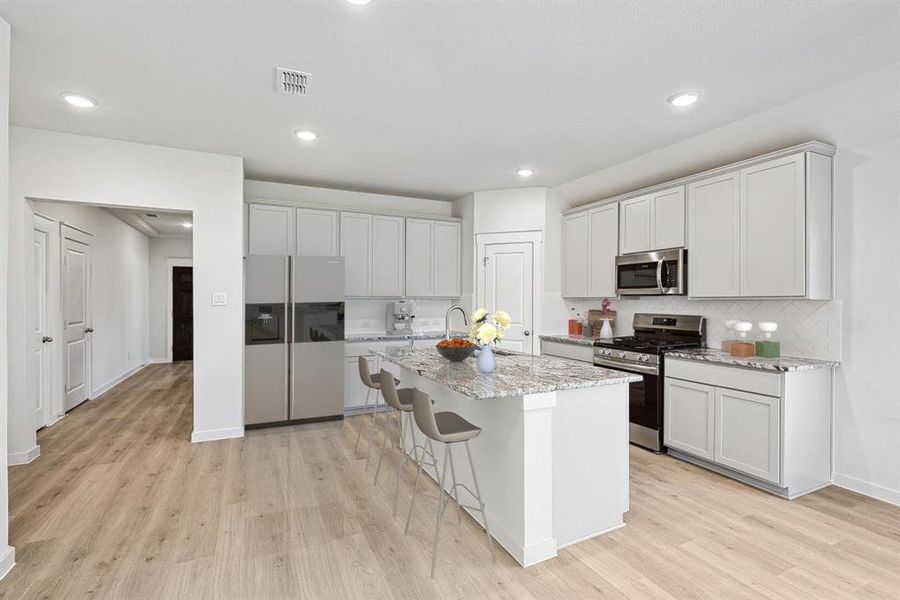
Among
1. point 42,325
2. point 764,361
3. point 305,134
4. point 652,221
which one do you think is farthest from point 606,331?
point 42,325

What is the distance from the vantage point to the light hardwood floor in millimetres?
2057

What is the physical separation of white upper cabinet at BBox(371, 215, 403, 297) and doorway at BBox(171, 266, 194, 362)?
5.44 m

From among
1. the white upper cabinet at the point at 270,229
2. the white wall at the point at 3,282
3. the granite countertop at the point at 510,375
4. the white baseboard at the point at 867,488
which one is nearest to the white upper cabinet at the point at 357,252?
the white upper cabinet at the point at 270,229

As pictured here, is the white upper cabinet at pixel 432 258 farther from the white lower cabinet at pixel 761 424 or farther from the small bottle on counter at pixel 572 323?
the white lower cabinet at pixel 761 424

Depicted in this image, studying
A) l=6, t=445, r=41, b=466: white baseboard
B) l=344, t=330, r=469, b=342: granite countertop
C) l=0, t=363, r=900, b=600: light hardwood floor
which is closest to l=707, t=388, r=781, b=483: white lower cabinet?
l=0, t=363, r=900, b=600: light hardwood floor

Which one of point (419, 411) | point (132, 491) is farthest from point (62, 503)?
point (419, 411)

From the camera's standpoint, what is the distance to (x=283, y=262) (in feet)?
15.0

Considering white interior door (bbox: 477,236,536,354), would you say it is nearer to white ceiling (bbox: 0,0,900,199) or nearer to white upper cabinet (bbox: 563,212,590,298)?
white upper cabinet (bbox: 563,212,590,298)

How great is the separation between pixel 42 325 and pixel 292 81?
12.6ft

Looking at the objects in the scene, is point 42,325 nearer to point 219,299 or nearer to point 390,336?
point 219,299

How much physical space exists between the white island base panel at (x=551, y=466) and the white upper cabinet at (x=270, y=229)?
3202 mm

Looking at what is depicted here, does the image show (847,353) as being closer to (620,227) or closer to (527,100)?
(620,227)

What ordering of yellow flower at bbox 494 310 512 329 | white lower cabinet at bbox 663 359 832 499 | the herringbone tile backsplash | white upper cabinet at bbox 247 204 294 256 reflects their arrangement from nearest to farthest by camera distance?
yellow flower at bbox 494 310 512 329 < white lower cabinet at bbox 663 359 832 499 < the herringbone tile backsplash < white upper cabinet at bbox 247 204 294 256

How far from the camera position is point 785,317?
342 centimetres
